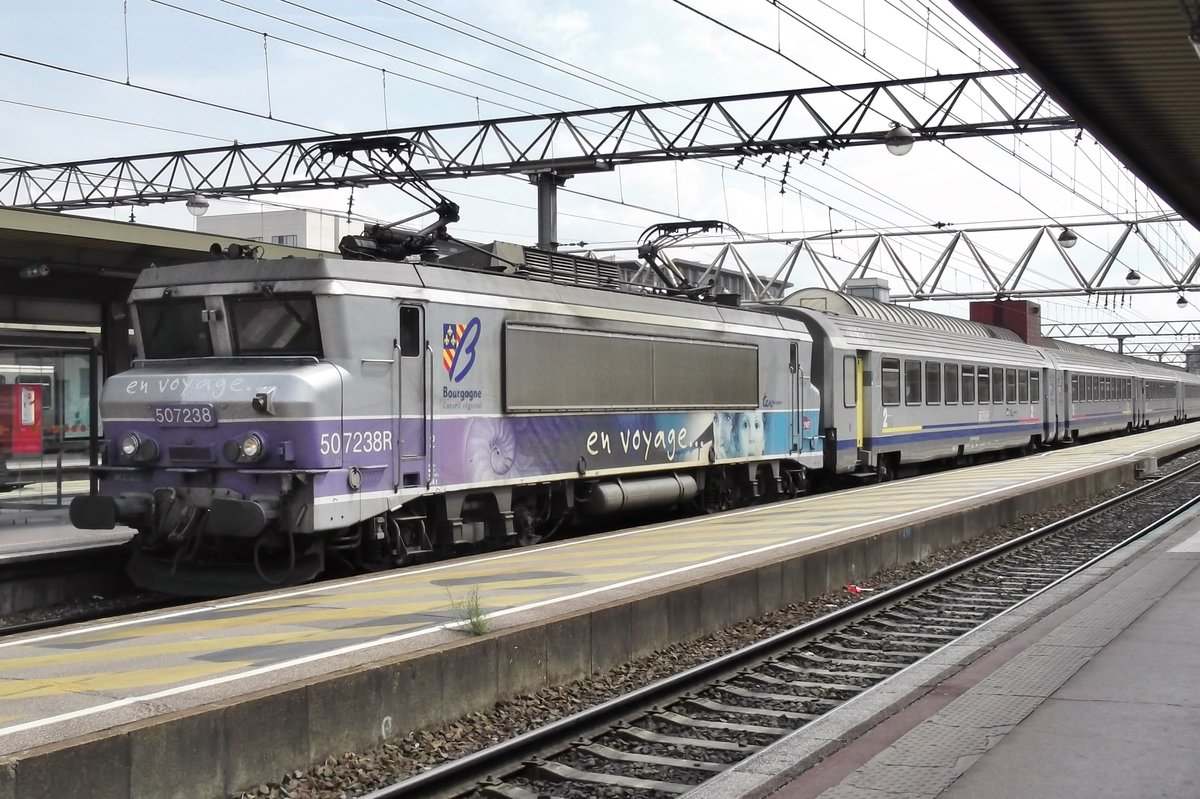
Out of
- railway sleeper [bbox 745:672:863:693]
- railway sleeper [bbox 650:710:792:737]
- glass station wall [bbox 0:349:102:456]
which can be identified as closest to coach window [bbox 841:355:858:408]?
glass station wall [bbox 0:349:102:456]

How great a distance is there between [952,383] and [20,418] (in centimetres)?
1956

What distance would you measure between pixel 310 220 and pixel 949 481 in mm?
65349

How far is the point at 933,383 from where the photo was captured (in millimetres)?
26453

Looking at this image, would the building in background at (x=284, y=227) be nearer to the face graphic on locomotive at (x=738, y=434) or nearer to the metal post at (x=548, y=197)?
the metal post at (x=548, y=197)

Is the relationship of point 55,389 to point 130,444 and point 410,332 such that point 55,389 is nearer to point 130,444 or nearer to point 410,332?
point 130,444

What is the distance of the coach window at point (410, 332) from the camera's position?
1184 centimetres

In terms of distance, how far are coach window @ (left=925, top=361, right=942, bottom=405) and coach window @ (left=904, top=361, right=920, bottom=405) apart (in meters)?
0.53

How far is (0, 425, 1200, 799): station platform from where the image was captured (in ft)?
19.0

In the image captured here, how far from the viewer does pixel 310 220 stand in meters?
81.4

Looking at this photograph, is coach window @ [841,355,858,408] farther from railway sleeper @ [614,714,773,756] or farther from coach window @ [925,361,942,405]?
railway sleeper @ [614,714,773,756]

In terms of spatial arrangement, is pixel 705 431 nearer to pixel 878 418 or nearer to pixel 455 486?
pixel 455 486

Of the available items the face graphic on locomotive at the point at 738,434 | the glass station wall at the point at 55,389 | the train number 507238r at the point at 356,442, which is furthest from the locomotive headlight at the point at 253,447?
the face graphic on locomotive at the point at 738,434

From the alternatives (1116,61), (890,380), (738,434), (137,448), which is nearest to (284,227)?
(890,380)

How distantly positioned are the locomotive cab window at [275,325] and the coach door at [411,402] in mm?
918
